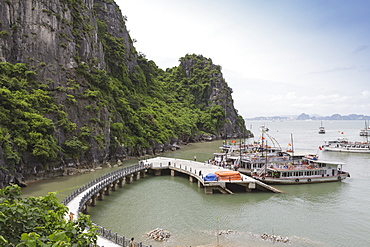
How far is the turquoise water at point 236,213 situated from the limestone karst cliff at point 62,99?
567 cm

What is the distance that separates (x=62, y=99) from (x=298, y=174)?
1760 inches

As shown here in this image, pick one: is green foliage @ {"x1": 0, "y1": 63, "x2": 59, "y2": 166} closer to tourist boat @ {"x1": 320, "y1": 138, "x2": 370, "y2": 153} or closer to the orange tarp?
the orange tarp

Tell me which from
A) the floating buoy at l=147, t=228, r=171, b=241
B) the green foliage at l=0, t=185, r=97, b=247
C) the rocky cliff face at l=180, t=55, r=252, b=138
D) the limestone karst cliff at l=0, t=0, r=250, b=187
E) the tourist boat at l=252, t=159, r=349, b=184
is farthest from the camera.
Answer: the rocky cliff face at l=180, t=55, r=252, b=138

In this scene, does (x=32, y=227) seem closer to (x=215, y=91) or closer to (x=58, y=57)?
(x=58, y=57)

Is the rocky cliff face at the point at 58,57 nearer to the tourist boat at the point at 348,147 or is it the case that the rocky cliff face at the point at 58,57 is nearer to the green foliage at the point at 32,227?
the green foliage at the point at 32,227

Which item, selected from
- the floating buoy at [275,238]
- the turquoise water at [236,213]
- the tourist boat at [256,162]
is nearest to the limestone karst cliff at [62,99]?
the turquoise water at [236,213]

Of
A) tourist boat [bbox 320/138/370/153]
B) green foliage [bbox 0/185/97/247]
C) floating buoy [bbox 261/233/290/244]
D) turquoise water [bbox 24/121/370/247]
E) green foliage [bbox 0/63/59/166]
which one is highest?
green foliage [bbox 0/63/59/166]

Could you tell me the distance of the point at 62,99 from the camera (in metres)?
51.2

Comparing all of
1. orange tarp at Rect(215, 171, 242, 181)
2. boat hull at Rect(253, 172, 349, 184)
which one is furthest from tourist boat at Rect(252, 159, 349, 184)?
orange tarp at Rect(215, 171, 242, 181)

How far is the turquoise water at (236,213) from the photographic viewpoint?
2423 centimetres

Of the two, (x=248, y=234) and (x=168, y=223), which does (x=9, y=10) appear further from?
(x=248, y=234)

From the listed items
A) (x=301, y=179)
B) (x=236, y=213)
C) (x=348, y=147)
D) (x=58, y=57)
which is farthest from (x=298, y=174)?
(x=348, y=147)

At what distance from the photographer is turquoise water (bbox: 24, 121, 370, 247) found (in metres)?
24.2

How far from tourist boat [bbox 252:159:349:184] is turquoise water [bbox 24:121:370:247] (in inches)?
48.9
